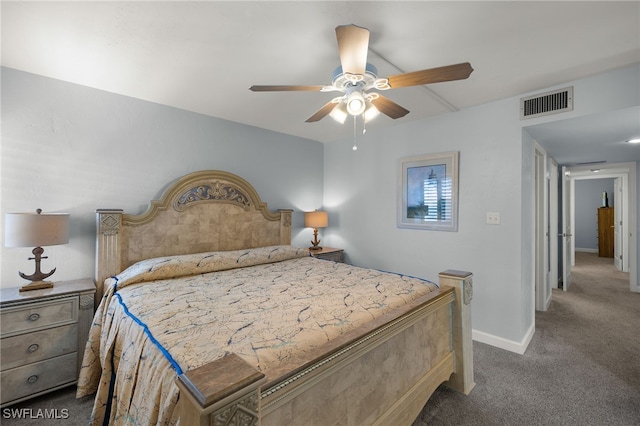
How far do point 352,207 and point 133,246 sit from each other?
2.72m

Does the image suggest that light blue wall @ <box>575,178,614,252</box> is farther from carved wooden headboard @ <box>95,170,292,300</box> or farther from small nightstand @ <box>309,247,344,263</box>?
carved wooden headboard @ <box>95,170,292,300</box>

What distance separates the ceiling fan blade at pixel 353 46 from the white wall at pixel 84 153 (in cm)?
221

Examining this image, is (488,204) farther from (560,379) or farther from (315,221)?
(315,221)

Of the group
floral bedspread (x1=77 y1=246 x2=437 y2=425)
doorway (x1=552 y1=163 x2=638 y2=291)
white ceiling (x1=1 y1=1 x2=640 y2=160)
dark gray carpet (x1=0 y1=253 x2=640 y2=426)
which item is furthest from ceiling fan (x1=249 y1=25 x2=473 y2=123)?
doorway (x1=552 y1=163 x2=638 y2=291)

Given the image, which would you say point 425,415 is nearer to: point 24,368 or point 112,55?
point 24,368

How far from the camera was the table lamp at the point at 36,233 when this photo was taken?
6.38 feet

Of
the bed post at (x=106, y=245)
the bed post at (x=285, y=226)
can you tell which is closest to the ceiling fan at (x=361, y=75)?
the bed post at (x=106, y=245)

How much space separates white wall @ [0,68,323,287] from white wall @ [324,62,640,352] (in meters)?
2.30

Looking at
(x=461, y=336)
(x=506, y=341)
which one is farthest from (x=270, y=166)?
(x=506, y=341)

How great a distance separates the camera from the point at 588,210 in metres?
8.10

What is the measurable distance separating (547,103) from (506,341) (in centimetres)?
225

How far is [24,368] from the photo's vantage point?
1883 mm

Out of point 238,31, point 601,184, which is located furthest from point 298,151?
point 601,184

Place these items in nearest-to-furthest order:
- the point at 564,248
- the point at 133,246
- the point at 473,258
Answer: the point at 133,246 < the point at 473,258 < the point at 564,248
